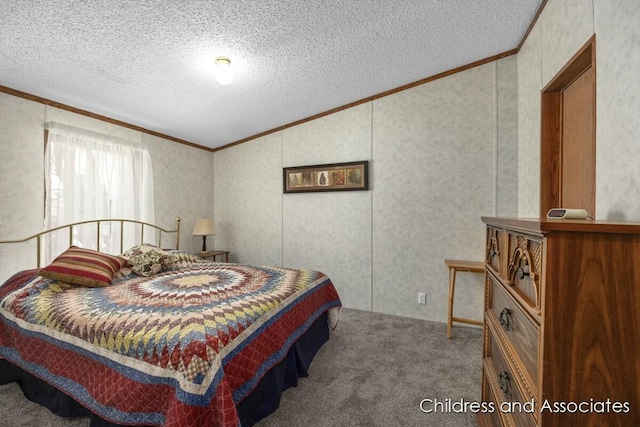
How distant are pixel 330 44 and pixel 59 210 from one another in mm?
2927

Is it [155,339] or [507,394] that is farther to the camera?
[155,339]

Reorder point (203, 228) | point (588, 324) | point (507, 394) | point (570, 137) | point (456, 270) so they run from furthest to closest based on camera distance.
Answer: point (203, 228) → point (456, 270) → point (570, 137) → point (507, 394) → point (588, 324)

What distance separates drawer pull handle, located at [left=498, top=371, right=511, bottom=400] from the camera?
1.12 meters

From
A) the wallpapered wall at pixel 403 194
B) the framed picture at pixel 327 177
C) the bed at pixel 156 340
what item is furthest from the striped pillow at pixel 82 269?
the framed picture at pixel 327 177

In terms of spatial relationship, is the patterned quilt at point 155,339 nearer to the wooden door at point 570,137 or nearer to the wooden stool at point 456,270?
the wooden stool at point 456,270

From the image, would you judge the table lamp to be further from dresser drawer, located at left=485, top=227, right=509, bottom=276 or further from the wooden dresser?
the wooden dresser

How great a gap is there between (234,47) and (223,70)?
0.64ft

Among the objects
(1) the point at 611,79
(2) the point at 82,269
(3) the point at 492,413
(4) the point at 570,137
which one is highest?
(1) the point at 611,79

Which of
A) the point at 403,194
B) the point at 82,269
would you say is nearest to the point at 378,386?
the point at 403,194

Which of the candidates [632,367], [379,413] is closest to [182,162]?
[379,413]

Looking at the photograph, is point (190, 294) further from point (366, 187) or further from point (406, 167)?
point (406, 167)

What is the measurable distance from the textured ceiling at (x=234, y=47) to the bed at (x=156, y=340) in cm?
146

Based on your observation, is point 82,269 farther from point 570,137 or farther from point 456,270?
point 570,137

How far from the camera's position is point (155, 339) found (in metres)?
1.36
